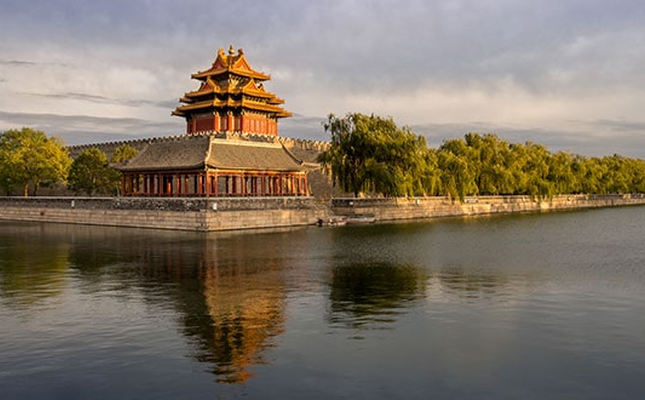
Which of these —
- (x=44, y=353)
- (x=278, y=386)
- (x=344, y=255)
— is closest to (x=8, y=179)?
(x=344, y=255)

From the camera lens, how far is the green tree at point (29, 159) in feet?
196

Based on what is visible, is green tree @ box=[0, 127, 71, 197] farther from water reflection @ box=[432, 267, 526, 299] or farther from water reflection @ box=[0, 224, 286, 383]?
water reflection @ box=[432, 267, 526, 299]

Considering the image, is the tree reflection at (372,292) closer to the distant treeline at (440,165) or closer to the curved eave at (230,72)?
the distant treeline at (440,165)

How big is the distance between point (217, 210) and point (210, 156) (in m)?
6.26

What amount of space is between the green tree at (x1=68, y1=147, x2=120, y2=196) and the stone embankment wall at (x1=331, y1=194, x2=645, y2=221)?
21912 mm

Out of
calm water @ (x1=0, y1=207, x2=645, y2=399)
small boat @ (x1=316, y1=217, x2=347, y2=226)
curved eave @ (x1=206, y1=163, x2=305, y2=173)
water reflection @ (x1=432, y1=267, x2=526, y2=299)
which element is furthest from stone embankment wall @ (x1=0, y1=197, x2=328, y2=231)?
water reflection @ (x1=432, y1=267, x2=526, y2=299)

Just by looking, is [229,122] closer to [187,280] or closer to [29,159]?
[29,159]

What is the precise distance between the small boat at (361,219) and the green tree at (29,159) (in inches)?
1198

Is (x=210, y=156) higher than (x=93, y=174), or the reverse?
(x=210, y=156)

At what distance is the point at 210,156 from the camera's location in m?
46.0

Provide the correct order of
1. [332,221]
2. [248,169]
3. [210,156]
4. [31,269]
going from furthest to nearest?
[248,169] < [332,221] < [210,156] < [31,269]

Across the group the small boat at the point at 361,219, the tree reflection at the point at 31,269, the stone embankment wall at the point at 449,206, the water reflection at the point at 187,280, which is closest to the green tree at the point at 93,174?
the tree reflection at the point at 31,269

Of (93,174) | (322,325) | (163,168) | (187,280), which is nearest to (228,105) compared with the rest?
(93,174)

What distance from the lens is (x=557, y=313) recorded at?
50.7 ft
